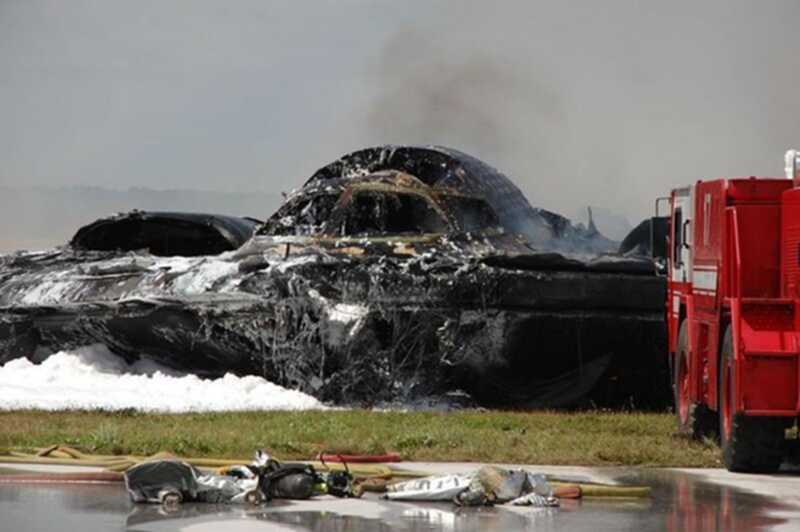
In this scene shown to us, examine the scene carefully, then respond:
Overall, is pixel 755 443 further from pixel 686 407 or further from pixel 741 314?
pixel 686 407

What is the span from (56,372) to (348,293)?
3.96m

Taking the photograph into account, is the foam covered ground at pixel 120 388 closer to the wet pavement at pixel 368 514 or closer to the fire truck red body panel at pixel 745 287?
the fire truck red body panel at pixel 745 287

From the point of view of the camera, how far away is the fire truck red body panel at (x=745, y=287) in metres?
13.2

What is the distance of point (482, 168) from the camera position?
2216 cm

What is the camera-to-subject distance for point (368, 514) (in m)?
10.4

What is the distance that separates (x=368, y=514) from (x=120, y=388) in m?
10.4

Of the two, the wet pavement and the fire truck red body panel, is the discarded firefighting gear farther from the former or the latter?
the fire truck red body panel

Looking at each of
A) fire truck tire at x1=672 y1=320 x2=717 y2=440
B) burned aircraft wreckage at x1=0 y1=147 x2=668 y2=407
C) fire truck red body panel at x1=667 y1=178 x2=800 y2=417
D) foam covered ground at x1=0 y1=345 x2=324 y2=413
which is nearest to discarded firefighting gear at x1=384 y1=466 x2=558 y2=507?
fire truck red body panel at x1=667 y1=178 x2=800 y2=417

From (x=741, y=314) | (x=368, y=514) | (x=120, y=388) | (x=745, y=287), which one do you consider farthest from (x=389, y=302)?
(x=368, y=514)

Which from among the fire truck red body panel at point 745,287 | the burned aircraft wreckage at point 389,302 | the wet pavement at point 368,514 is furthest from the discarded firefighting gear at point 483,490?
the burned aircraft wreckage at point 389,302

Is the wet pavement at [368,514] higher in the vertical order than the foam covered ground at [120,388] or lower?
lower

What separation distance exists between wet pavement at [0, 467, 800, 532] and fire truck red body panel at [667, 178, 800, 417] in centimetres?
165

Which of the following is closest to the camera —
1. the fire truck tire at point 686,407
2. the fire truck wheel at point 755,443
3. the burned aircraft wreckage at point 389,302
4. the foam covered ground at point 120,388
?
the fire truck wheel at point 755,443

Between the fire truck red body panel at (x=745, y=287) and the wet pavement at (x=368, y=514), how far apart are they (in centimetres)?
165
